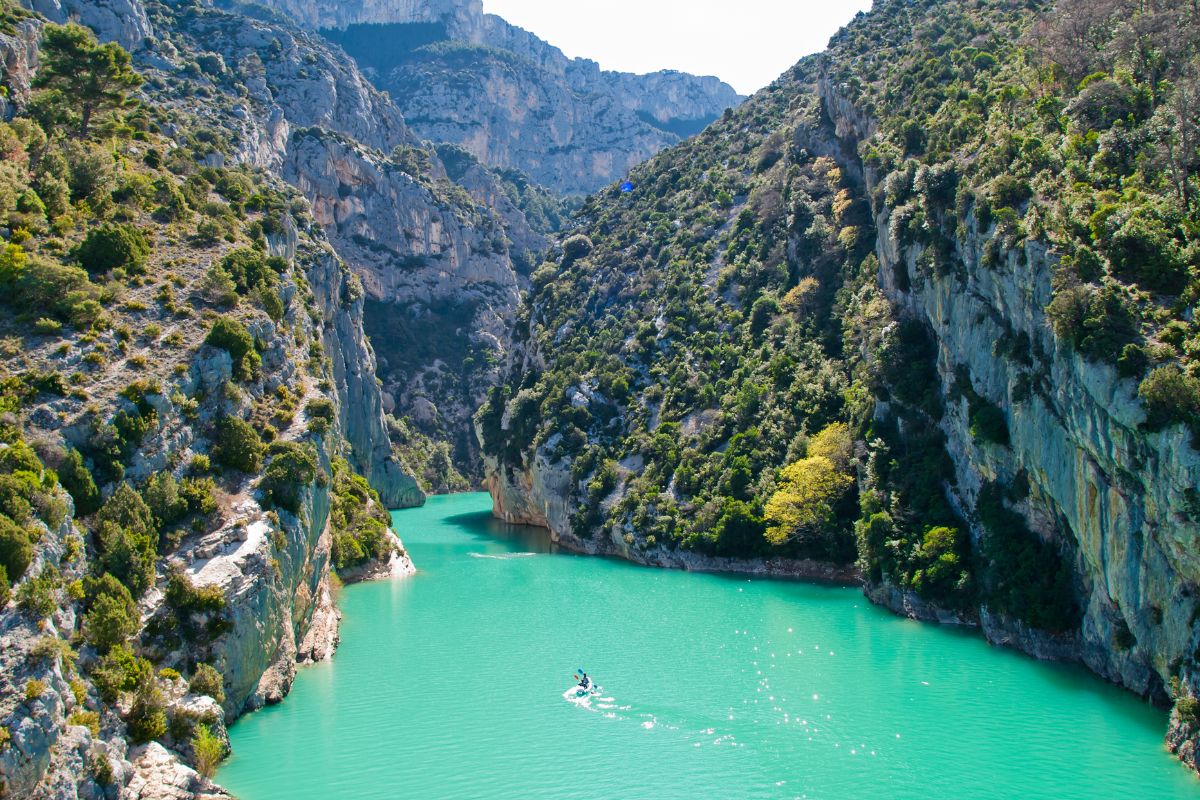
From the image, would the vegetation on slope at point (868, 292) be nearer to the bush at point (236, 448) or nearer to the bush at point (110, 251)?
the bush at point (236, 448)

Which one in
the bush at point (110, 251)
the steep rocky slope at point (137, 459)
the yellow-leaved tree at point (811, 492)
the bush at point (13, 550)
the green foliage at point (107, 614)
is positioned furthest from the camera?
the yellow-leaved tree at point (811, 492)

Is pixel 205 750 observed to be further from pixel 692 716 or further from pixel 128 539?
pixel 692 716

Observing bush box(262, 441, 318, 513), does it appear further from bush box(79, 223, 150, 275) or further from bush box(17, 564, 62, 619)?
bush box(17, 564, 62, 619)

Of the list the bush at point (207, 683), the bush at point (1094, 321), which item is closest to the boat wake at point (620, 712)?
the bush at point (207, 683)

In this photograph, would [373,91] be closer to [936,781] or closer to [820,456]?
[820,456]

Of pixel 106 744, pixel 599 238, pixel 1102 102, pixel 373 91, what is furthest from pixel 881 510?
pixel 373 91
